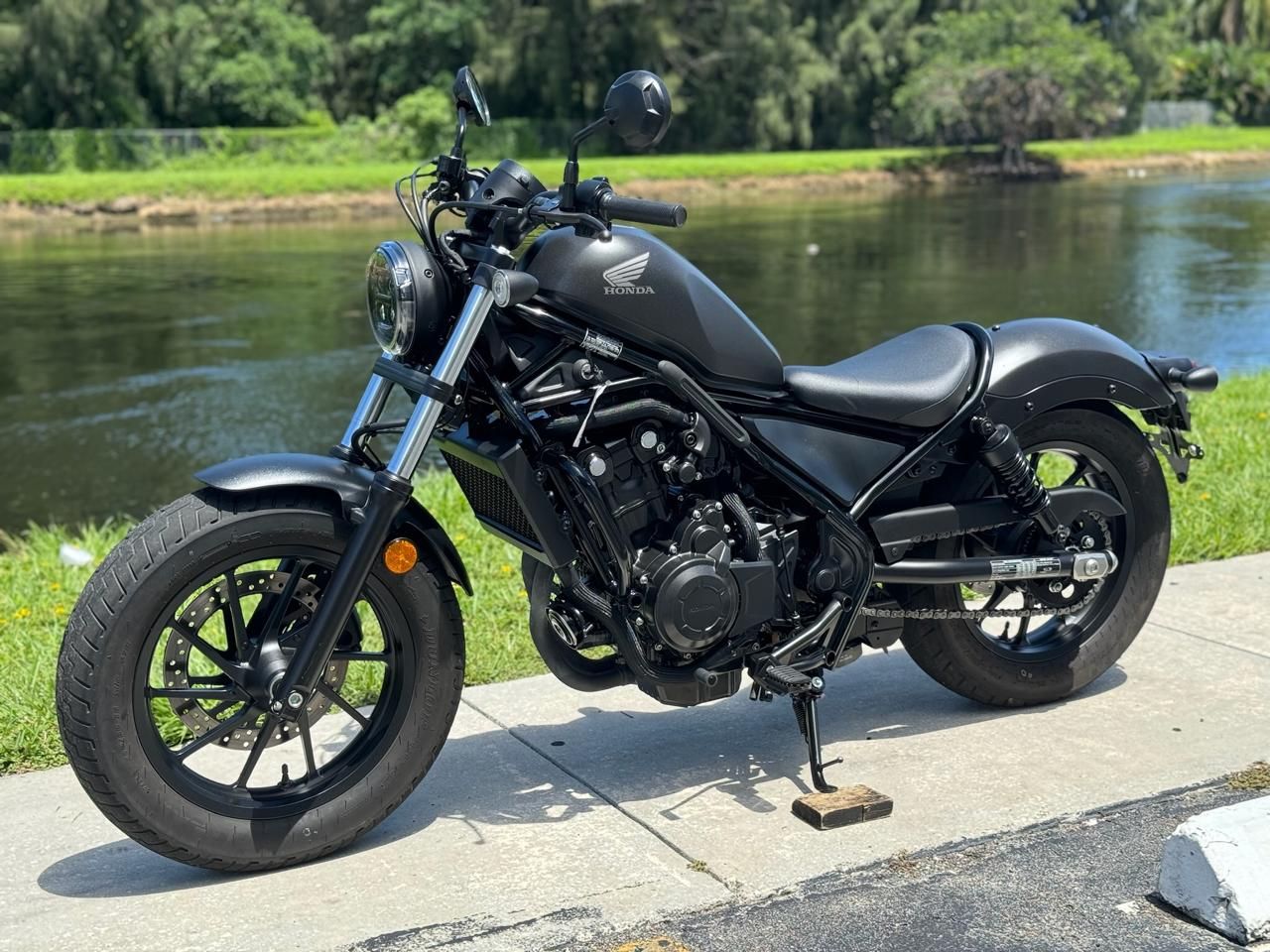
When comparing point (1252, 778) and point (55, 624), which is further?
point (55, 624)

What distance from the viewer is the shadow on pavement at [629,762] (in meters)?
3.73

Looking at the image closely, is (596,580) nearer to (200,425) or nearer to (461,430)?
(461,430)

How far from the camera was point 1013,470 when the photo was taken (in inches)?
170

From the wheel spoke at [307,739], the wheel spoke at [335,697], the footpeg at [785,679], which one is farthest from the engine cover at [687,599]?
the wheel spoke at [307,739]

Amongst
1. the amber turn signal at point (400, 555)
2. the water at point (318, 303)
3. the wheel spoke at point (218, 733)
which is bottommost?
the water at point (318, 303)

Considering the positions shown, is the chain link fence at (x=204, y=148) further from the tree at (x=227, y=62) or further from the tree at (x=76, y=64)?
the tree at (x=227, y=62)

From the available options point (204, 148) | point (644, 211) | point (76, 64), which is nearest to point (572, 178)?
point (644, 211)

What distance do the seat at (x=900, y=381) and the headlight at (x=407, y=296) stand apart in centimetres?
95

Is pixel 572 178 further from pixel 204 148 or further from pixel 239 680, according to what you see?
pixel 204 148

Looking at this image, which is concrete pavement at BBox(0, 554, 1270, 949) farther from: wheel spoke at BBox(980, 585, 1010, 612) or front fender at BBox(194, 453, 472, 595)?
front fender at BBox(194, 453, 472, 595)

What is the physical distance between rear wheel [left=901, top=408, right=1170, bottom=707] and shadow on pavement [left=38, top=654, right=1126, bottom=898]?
5.0 inches

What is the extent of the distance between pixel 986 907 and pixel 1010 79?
54772 millimetres

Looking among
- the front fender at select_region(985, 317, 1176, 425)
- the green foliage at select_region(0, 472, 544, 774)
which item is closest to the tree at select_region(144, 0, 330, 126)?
the green foliage at select_region(0, 472, 544, 774)

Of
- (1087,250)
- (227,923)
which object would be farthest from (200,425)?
(1087,250)
